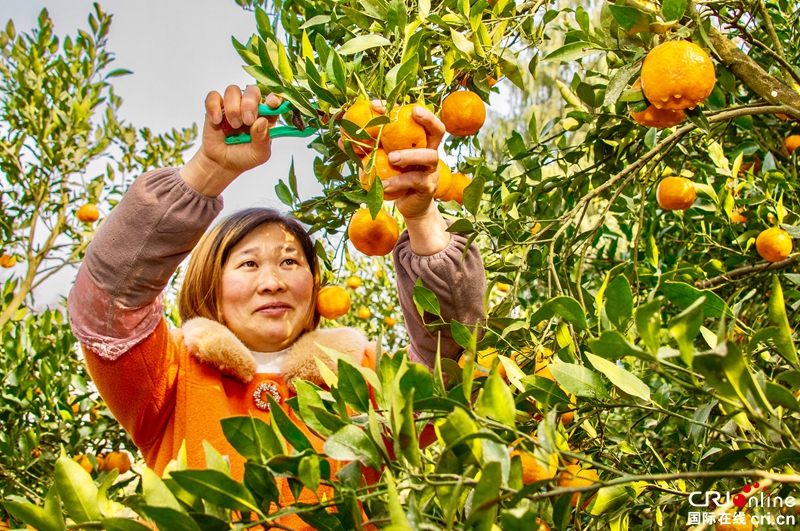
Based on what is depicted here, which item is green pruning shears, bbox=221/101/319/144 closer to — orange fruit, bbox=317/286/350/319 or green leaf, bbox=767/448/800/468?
orange fruit, bbox=317/286/350/319

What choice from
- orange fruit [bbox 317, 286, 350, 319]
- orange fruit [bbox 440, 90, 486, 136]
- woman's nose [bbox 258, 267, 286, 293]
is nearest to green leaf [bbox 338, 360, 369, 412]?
orange fruit [bbox 440, 90, 486, 136]

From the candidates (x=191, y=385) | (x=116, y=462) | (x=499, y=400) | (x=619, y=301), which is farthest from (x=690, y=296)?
(x=116, y=462)

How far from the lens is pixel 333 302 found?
142cm

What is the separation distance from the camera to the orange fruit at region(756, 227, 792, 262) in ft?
4.35

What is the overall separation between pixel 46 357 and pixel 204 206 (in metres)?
1.17

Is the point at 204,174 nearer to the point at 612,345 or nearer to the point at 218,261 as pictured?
the point at 218,261

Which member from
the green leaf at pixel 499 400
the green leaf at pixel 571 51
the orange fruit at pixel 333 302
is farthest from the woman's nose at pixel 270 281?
the green leaf at pixel 499 400

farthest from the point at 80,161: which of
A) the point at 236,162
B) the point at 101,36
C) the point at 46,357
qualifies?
the point at 236,162

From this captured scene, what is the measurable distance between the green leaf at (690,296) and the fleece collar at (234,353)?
918 mm

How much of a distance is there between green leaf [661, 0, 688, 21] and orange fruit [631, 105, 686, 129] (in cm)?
18

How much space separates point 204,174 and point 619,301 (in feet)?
2.82

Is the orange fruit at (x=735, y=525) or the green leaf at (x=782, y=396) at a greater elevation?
the green leaf at (x=782, y=396)

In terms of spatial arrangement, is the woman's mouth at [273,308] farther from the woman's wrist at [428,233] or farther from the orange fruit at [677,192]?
the orange fruit at [677,192]

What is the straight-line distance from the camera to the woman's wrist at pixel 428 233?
1198mm
